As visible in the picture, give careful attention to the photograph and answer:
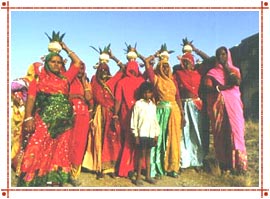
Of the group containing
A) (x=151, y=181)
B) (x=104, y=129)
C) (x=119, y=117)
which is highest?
(x=119, y=117)

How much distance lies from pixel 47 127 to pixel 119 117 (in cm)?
70

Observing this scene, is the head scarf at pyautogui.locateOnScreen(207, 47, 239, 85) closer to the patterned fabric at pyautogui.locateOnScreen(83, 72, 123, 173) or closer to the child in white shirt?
the child in white shirt

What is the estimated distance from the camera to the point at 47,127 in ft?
19.2

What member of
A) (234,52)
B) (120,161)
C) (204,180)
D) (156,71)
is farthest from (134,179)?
(234,52)

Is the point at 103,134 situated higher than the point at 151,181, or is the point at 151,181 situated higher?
the point at 103,134

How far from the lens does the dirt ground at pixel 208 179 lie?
5922 mm

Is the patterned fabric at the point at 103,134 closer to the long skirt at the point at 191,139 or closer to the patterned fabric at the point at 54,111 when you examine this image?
the patterned fabric at the point at 54,111

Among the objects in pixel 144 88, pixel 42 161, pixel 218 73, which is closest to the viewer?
pixel 42 161

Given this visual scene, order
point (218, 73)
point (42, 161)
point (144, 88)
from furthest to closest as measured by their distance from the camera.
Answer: point (218, 73) → point (144, 88) → point (42, 161)

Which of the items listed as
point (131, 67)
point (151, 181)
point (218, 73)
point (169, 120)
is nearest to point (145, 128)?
point (169, 120)

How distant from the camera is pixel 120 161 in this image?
235 inches

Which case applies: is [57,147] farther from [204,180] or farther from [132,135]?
[204,180]

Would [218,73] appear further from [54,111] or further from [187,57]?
[54,111]

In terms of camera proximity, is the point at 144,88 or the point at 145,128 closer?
the point at 145,128
